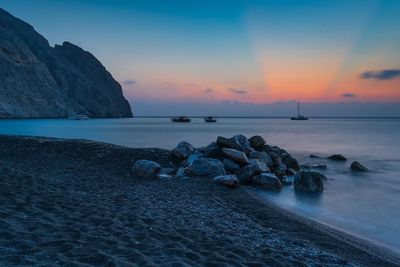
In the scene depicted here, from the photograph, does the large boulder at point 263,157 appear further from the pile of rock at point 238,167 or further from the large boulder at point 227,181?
the large boulder at point 227,181

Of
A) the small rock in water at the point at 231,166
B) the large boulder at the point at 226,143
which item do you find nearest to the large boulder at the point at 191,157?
the large boulder at the point at 226,143

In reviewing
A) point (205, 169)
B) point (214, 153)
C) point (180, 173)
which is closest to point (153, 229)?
point (205, 169)

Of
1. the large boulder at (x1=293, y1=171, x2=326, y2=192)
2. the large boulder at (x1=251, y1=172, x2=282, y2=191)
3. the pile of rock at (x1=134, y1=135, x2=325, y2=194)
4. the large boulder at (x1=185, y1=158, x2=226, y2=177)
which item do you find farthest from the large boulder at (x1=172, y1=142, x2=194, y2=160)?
the large boulder at (x1=293, y1=171, x2=326, y2=192)

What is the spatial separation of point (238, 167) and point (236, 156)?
0.58m

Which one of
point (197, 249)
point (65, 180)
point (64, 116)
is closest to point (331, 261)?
point (197, 249)

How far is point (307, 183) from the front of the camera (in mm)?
14141

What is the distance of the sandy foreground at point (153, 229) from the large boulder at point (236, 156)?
286cm

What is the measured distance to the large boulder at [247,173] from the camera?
14133mm

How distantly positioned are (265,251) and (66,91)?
188 metres

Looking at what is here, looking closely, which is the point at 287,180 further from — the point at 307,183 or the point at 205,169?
the point at 205,169

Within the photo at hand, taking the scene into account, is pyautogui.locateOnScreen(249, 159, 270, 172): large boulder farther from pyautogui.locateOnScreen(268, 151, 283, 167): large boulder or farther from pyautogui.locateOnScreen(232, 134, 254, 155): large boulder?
pyautogui.locateOnScreen(232, 134, 254, 155): large boulder

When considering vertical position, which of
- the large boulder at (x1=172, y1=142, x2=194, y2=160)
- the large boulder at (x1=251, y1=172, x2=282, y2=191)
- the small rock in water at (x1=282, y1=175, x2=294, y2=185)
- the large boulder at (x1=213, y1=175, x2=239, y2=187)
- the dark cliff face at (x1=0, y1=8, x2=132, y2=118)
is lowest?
the small rock in water at (x1=282, y1=175, x2=294, y2=185)

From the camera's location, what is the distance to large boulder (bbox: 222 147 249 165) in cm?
1559

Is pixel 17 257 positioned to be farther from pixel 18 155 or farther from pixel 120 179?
pixel 18 155
